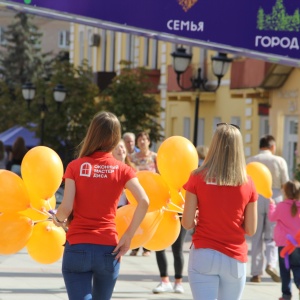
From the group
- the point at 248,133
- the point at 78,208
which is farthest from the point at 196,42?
the point at 248,133

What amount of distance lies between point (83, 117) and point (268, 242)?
1927cm

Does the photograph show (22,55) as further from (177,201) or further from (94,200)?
(94,200)

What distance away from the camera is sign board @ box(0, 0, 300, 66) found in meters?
12.1

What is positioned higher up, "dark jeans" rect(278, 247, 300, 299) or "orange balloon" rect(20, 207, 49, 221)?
"orange balloon" rect(20, 207, 49, 221)

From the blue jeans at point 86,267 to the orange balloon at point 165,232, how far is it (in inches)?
56.3

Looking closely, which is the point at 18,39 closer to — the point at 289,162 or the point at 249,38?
the point at 289,162

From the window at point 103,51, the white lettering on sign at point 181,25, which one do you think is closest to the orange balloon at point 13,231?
the white lettering on sign at point 181,25

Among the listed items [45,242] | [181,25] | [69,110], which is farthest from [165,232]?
[69,110]

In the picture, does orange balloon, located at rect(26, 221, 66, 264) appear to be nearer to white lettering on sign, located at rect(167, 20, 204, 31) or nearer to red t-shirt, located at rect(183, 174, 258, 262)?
red t-shirt, located at rect(183, 174, 258, 262)

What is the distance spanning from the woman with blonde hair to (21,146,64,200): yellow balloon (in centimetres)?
121

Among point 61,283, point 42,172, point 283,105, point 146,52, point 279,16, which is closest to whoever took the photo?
point 42,172

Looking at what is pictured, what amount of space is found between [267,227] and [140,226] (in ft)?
19.4

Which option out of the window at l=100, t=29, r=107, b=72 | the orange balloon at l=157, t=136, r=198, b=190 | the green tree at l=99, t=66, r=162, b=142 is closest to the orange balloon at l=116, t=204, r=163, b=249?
the orange balloon at l=157, t=136, r=198, b=190

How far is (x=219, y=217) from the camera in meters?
7.12
